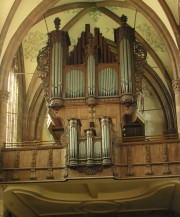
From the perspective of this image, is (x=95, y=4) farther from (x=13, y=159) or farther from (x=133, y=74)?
(x=13, y=159)

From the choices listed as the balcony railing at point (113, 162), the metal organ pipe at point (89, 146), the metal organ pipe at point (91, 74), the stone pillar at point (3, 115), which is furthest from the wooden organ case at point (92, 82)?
the stone pillar at point (3, 115)

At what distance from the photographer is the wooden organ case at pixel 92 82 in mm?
18250

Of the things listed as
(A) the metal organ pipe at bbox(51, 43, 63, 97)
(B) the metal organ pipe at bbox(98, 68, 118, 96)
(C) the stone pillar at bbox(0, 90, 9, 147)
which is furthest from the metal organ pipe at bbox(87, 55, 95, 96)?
(C) the stone pillar at bbox(0, 90, 9, 147)

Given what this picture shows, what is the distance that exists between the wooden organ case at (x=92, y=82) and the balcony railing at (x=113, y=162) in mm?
642

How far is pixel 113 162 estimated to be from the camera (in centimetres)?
1666

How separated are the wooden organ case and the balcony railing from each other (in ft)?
2.11

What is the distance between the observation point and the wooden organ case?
18.2m

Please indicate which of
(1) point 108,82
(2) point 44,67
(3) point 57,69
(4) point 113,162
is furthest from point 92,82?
(4) point 113,162

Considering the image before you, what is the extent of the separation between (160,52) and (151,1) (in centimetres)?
449

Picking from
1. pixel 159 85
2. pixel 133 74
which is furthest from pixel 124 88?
pixel 159 85

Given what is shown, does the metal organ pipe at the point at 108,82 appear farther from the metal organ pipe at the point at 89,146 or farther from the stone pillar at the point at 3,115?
the stone pillar at the point at 3,115

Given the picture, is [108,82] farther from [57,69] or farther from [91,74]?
[57,69]

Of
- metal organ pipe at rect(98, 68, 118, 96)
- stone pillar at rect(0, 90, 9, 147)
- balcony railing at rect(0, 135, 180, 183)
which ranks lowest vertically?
balcony railing at rect(0, 135, 180, 183)

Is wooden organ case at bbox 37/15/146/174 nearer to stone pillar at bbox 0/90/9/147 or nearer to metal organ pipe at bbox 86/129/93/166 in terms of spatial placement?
metal organ pipe at bbox 86/129/93/166
